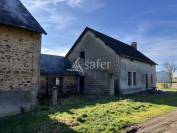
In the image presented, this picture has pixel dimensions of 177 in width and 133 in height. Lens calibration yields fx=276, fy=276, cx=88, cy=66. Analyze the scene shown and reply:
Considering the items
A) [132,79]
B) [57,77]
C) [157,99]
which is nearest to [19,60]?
[57,77]

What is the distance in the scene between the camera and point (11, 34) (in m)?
14.7

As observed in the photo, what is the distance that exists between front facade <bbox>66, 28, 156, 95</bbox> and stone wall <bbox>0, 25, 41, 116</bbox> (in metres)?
10.6

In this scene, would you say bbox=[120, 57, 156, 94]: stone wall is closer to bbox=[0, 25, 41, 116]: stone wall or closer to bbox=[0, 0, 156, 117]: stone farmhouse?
bbox=[0, 0, 156, 117]: stone farmhouse

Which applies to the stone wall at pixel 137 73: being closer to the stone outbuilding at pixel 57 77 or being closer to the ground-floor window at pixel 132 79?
the ground-floor window at pixel 132 79

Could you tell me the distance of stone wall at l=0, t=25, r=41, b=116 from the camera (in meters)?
14.2

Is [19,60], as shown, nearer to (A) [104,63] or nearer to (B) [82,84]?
(B) [82,84]

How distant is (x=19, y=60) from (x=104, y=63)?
13214mm

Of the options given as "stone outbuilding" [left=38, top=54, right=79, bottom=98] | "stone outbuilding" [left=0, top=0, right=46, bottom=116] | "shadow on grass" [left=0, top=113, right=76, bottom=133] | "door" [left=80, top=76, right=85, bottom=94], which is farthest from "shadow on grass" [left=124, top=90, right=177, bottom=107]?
"shadow on grass" [left=0, top=113, right=76, bottom=133]

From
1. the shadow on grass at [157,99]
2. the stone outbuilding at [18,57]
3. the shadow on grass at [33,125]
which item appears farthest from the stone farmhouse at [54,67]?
the shadow on grass at [157,99]

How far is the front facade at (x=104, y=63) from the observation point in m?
26.0

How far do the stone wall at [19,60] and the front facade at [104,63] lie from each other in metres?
10.6

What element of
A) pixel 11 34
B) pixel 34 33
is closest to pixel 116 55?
pixel 34 33

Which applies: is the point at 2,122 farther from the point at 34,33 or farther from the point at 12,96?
the point at 34,33

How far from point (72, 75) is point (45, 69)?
11.6 feet
